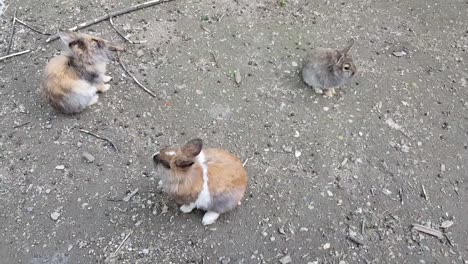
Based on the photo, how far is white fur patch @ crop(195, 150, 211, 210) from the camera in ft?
13.8

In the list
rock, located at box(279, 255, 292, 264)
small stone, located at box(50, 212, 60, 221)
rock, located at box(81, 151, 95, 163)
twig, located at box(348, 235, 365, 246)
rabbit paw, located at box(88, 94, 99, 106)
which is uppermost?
rabbit paw, located at box(88, 94, 99, 106)

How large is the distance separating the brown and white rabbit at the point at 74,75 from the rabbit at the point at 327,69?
7.68 ft

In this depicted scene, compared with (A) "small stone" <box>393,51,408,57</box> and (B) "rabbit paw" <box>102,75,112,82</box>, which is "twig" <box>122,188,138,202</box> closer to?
(B) "rabbit paw" <box>102,75,112,82</box>

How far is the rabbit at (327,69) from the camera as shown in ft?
17.4

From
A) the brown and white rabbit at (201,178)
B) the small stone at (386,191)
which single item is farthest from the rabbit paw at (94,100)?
the small stone at (386,191)

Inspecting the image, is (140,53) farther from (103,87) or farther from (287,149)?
(287,149)

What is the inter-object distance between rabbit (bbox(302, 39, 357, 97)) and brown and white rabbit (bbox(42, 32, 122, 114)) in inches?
92.2

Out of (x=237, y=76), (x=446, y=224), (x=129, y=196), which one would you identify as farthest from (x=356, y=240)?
(x=237, y=76)

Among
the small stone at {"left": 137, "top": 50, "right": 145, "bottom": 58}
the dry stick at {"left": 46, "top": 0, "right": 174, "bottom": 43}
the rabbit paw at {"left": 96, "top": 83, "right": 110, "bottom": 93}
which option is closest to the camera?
the rabbit paw at {"left": 96, "top": 83, "right": 110, "bottom": 93}

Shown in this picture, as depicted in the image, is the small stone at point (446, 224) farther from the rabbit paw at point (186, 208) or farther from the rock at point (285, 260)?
the rabbit paw at point (186, 208)

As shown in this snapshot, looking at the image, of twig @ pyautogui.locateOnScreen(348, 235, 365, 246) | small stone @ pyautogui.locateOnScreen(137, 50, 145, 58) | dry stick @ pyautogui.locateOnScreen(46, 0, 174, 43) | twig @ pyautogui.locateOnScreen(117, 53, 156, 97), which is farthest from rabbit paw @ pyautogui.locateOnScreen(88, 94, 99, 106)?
twig @ pyautogui.locateOnScreen(348, 235, 365, 246)

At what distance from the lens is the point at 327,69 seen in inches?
209

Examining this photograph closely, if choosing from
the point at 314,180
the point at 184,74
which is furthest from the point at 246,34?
the point at 314,180

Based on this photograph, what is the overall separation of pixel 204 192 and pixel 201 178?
13 centimetres
